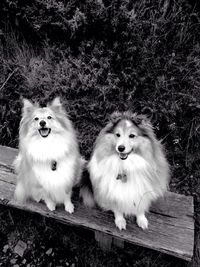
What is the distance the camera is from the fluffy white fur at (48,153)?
2.36 meters

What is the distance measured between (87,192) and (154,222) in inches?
27.3

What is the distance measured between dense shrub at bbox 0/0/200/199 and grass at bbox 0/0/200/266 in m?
0.01

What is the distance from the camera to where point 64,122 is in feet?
8.18

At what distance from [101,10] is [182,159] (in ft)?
6.89

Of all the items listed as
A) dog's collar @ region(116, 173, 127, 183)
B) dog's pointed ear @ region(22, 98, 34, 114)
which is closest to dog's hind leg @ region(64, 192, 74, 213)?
dog's collar @ region(116, 173, 127, 183)

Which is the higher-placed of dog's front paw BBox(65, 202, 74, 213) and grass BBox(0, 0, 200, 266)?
grass BBox(0, 0, 200, 266)

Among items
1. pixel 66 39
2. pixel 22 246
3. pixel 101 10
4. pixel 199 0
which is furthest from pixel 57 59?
pixel 22 246

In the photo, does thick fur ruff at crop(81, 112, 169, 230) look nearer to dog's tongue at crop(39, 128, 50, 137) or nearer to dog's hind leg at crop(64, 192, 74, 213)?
dog's hind leg at crop(64, 192, 74, 213)

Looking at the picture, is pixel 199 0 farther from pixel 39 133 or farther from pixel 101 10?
pixel 39 133

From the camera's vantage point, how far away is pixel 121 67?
144 inches

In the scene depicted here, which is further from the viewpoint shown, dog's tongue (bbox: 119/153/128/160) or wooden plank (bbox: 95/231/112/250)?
wooden plank (bbox: 95/231/112/250)

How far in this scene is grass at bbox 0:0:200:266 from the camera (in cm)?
350

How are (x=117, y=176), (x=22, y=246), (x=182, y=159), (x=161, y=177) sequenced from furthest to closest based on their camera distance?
1. (x=182, y=159)
2. (x=22, y=246)
3. (x=161, y=177)
4. (x=117, y=176)

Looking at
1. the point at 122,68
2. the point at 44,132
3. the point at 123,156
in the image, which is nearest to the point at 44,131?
the point at 44,132
